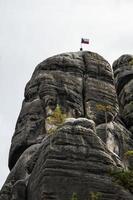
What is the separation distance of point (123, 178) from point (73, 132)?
388 centimetres

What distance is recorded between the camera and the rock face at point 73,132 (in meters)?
36.3

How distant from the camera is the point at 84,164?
37.1m

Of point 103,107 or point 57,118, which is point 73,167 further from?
point 103,107

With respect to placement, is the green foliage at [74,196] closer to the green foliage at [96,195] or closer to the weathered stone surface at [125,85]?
the green foliage at [96,195]

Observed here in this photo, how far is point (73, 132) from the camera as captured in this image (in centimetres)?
3825

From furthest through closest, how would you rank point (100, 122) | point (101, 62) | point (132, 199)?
point (101, 62), point (100, 122), point (132, 199)

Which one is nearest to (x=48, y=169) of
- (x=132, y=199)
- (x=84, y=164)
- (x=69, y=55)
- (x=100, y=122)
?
(x=84, y=164)

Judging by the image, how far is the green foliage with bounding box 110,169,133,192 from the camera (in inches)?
1431

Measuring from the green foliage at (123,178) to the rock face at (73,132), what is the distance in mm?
187

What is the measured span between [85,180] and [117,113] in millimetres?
19843

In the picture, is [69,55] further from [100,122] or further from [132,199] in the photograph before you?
[132,199]

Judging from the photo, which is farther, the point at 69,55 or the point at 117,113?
the point at 69,55

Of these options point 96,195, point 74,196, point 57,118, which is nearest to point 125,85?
point 57,118

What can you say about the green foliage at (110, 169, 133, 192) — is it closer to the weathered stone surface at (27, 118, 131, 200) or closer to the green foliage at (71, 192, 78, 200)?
the weathered stone surface at (27, 118, 131, 200)
